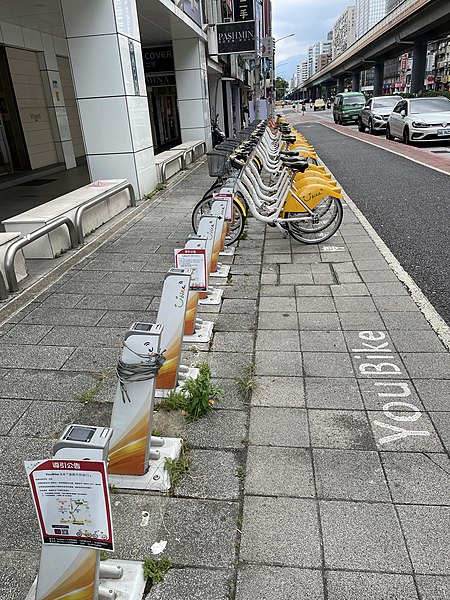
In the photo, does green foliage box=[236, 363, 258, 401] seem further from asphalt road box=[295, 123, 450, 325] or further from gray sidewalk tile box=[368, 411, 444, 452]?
asphalt road box=[295, 123, 450, 325]

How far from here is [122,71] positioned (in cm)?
824

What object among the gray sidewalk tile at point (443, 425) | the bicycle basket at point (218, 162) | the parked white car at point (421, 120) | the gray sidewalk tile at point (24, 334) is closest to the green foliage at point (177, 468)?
the gray sidewalk tile at point (443, 425)

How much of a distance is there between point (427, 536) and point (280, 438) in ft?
2.99

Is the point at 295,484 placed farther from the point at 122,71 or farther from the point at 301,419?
the point at 122,71

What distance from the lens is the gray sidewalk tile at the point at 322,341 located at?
3820mm

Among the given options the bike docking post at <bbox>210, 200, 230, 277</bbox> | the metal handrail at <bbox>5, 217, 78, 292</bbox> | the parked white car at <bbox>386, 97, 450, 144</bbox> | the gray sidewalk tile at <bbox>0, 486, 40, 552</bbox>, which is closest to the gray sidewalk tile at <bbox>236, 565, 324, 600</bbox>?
the gray sidewalk tile at <bbox>0, 486, 40, 552</bbox>

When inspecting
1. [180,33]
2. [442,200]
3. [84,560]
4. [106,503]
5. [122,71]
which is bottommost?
[442,200]

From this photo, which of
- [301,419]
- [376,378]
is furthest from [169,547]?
[376,378]

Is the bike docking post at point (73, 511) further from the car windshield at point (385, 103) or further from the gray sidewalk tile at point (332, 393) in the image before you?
the car windshield at point (385, 103)

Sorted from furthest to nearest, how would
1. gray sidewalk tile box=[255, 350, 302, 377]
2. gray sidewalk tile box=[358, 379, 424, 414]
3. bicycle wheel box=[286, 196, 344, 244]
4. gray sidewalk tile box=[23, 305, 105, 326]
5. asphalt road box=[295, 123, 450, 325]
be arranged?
bicycle wheel box=[286, 196, 344, 244]
asphalt road box=[295, 123, 450, 325]
gray sidewalk tile box=[23, 305, 105, 326]
gray sidewalk tile box=[255, 350, 302, 377]
gray sidewalk tile box=[358, 379, 424, 414]

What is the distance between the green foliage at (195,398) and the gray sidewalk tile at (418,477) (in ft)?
3.56

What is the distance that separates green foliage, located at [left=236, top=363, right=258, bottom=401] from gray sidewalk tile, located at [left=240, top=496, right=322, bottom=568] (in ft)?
3.04

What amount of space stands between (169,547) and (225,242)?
15.0 feet

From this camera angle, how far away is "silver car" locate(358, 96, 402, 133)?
851 inches
